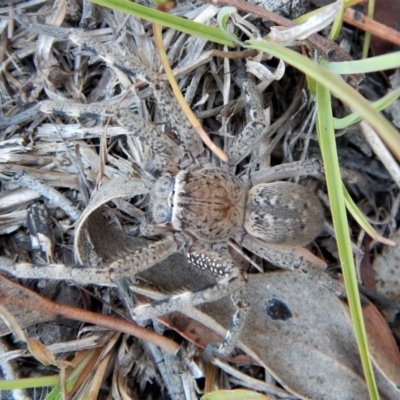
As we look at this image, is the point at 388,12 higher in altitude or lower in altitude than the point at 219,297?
higher

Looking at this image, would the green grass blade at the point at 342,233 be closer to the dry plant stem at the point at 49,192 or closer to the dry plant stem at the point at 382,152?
the dry plant stem at the point at 382,152

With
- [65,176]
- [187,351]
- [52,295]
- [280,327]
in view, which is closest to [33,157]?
[65,176]

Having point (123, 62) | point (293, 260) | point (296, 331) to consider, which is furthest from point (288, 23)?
point (296, 331)

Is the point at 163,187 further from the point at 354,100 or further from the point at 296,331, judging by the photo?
the point at 354,100

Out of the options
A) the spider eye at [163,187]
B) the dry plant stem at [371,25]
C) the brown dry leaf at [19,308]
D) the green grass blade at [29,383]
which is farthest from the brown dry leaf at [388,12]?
the green grass blade at [29,383]

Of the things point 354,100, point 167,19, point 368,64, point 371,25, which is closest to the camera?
point 354,100

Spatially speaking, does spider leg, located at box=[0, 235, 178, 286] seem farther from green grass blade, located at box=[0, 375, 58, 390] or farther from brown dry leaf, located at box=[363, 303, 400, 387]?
brown dry leaf, located at box=[363, 303, 400, 387]
